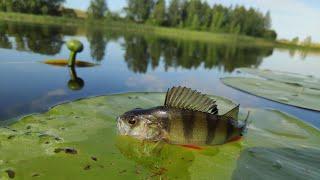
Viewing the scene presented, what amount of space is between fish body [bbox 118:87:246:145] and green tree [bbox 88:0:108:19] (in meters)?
84.7

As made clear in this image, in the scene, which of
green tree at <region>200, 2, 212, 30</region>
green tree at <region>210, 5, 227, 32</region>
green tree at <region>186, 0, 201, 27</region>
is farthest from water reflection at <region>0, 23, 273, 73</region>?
green tree at <region>200, 2, 212, 30</region>

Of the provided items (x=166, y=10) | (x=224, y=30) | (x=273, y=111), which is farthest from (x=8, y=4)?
(x=273, y=111)

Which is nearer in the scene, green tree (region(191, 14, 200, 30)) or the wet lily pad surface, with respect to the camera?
the wet lily pad surface

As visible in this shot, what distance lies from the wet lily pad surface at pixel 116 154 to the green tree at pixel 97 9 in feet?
276

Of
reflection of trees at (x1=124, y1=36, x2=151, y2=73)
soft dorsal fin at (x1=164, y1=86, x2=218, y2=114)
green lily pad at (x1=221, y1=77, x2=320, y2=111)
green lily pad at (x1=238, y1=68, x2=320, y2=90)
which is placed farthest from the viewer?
reflection of trees at (x1=124, y1=36, x2=151, y2=73)

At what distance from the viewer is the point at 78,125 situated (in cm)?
427

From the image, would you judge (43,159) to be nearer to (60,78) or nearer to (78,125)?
(78,125)

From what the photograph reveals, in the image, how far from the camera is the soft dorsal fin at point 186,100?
13.0 feet

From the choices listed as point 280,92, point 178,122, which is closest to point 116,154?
point 178,122

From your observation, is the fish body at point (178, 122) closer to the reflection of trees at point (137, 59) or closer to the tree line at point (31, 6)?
the reflection of trees at point (137, 59)

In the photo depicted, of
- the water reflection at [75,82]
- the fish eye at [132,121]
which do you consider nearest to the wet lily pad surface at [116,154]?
the fish eye at [132,121]

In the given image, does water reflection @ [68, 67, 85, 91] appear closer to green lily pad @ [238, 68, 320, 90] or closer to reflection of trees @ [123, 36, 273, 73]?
reflection of trees @ [123, 36, 273, 73]

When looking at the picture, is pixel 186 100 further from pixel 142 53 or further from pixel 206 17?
pixel 206 17

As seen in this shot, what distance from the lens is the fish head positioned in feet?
12.4
